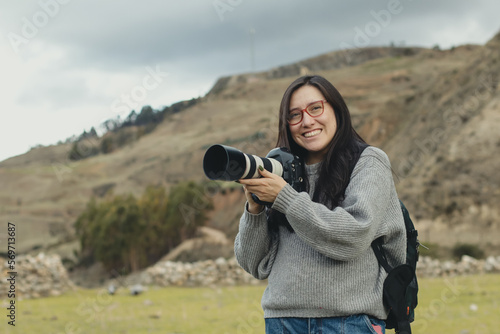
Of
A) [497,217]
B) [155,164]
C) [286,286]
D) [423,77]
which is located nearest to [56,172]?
[155,164]

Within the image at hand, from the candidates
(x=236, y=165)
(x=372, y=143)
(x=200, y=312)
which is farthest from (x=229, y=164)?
(x=372, y=143)

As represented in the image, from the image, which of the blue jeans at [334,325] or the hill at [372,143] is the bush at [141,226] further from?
the blue jeans at [334,325]

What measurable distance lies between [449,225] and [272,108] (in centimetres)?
5022

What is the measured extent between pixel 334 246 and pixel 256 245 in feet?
1.10

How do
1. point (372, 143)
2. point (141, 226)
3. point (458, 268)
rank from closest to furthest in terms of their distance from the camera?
point (458, 268), point (141, 226), point (372, 143)

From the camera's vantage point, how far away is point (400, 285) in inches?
66.2

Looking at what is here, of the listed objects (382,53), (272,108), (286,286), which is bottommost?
(286,286)

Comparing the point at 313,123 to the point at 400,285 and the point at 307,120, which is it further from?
the point at 400,285

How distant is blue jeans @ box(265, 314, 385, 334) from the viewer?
1644 millimetres

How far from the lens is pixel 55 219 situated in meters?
37.7

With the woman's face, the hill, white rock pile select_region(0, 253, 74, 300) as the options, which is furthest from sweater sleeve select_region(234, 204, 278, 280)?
white rock pile select_region(0, 253, 74, 300)

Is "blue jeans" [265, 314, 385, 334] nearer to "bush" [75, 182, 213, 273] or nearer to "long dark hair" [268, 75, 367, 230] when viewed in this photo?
"long dark hair" [268, 75, 367, 230]

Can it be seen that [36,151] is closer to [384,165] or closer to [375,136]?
[375,136]

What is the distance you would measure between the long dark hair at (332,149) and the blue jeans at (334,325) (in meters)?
0.33
